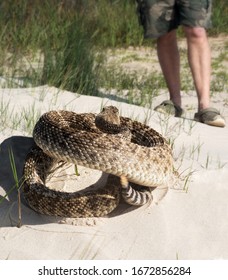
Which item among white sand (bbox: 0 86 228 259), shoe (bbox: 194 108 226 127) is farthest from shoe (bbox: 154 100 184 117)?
white sand (bbox: 0 86 228 259)

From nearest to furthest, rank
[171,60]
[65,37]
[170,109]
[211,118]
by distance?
[211,118] < [170,109] < [171,60] < [65,37]

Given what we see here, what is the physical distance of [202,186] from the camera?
4469 millimetres

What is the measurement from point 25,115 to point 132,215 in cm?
174

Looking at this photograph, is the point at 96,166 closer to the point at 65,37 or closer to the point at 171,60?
the point at 171,60

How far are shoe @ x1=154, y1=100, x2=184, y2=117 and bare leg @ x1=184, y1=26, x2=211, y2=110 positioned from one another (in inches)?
10.2

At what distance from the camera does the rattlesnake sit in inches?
157

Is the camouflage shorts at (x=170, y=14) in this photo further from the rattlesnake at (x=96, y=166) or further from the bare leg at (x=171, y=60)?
the rattlesnake at (x=96, y=166)

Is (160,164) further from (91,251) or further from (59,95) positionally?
(59,95)

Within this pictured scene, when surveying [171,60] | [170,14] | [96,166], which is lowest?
[171,60]

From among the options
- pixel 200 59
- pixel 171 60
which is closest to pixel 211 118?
pixel 200 59

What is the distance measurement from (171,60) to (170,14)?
1.90 ft

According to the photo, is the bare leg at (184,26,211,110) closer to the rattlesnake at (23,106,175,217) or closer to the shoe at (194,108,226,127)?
the shoe at (194,108,226,127)

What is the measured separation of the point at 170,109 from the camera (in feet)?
22.8

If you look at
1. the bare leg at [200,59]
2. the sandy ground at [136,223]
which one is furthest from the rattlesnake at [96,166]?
the bare leg at [200,59]
